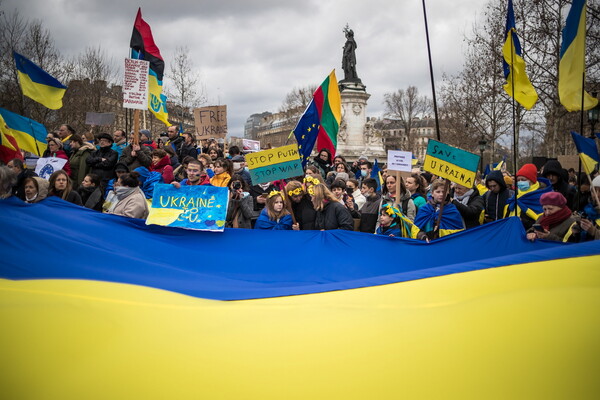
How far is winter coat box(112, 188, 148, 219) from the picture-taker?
6.00m

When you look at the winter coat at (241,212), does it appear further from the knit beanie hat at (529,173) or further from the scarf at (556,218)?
the knit beanie hat at (529,173)

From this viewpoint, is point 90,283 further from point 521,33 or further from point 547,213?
point 521,33

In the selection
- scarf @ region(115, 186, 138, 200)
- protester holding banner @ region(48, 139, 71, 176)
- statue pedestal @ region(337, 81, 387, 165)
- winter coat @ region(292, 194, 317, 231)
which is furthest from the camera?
statue pedestal @ region(337, 81, 387, 165)

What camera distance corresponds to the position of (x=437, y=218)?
19.7 ft

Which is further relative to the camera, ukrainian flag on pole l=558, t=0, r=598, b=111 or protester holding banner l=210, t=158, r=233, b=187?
protester holding banner l=210, t=158, r=233, b=187

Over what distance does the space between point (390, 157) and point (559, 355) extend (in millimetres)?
5394

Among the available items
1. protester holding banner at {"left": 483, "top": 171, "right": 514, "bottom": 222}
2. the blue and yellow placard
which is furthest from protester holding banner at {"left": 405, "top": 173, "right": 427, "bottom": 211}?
the blue and yellow placard

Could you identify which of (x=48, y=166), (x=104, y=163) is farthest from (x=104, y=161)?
(x=48, y=166)

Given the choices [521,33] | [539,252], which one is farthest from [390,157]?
[521,33]

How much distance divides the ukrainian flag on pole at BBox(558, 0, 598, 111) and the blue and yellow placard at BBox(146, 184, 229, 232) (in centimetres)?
565

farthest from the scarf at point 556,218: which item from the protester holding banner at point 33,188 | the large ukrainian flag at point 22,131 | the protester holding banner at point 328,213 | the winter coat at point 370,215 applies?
the large ukrainian flag at point 22,131

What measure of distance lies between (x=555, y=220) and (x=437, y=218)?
1372 millimetres

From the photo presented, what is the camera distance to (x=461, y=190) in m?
7.57

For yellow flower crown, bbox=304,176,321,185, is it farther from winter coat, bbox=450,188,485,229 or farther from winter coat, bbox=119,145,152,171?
winter coat, bbox=119,145,152,171
